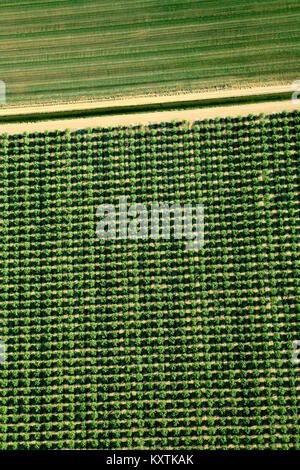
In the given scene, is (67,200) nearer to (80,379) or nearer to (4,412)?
(80,379)

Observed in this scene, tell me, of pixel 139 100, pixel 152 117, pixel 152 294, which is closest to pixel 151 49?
pixel 139 100

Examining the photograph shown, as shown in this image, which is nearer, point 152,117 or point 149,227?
point 149,227

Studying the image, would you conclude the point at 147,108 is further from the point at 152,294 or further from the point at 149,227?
the point at 152,294

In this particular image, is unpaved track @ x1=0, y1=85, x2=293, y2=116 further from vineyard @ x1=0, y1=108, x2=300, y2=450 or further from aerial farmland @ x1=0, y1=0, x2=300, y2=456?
vineyard @ x1=0, y1=108, x2=300, y2=450

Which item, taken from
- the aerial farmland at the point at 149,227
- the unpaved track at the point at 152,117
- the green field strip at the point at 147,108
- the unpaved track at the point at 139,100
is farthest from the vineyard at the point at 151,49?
the unpaved track at the point at 152,117

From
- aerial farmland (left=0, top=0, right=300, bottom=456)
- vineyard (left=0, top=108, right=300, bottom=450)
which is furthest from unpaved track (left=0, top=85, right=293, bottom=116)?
vineyard (left=0, top=108, right=300, bottom=450)

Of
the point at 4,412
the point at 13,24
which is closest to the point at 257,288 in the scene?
the point at 4,412
